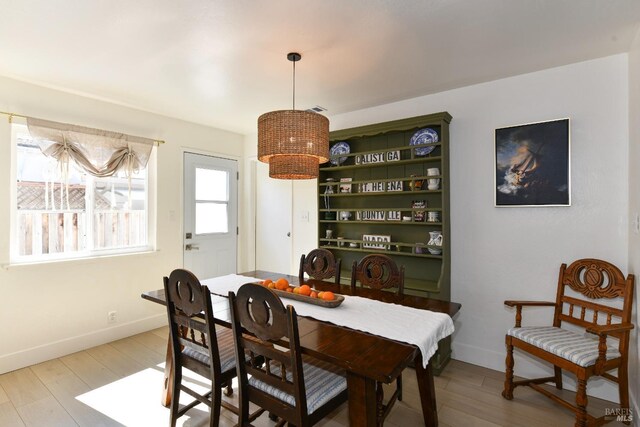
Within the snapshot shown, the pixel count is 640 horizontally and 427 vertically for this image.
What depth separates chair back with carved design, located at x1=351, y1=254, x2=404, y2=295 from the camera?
94.7 inches

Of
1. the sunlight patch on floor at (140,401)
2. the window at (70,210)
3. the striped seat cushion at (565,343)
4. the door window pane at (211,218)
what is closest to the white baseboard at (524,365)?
the striped seat cushion at (565,343)

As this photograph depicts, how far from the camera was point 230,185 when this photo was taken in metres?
4.51

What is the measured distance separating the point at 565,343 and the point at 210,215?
3871mm

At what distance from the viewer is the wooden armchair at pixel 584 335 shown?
186 centimetres

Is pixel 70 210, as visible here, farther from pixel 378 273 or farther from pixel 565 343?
pixel 565 343

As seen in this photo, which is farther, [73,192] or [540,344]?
[73,192]

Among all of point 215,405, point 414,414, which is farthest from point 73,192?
point 414,414

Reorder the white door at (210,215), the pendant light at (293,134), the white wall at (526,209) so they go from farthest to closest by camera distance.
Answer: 1. the white door at (210,215)
2. the white wall at (526,209)
3. the pendant light at (293,134)

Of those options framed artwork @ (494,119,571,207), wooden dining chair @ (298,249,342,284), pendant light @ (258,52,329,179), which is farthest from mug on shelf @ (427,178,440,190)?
pendant light @ (258,52,329,179)

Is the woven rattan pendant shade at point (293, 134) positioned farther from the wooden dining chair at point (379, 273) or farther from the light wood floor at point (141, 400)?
the light wood floor at point (141, 400)

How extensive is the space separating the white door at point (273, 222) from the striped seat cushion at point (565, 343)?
9.03 feet

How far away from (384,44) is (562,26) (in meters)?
1.06

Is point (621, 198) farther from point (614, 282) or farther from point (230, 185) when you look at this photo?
point (230, 185)

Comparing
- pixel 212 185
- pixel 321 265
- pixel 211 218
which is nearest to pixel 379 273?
pixel 321 265
